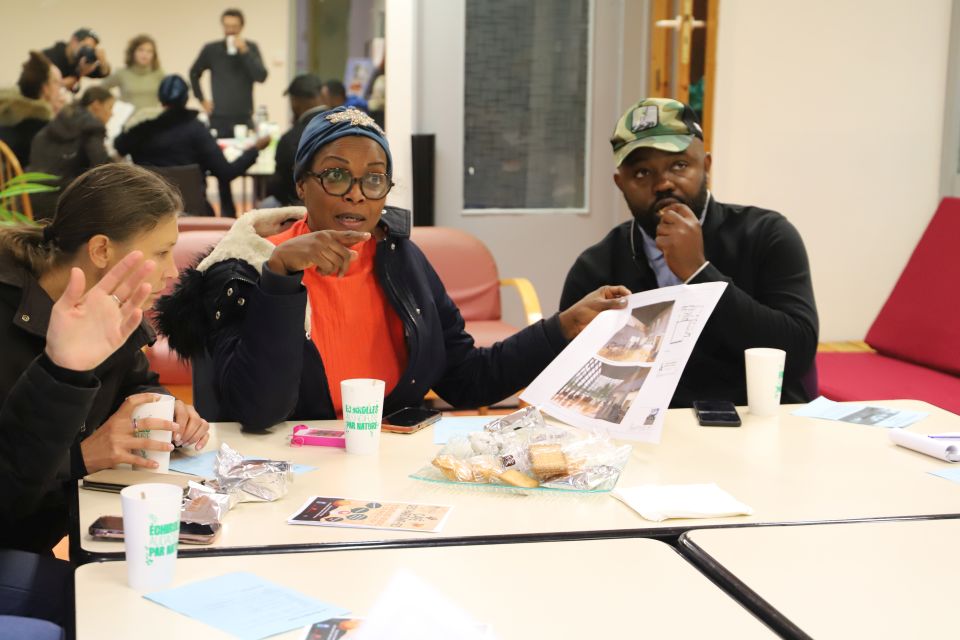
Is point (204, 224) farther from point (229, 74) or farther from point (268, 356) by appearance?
point (268, 356)

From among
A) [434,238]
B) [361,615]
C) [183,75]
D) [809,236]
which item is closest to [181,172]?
[183,75]

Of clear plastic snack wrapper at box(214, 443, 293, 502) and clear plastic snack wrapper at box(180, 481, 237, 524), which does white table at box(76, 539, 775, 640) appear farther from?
clear plastic snack wrapper at box(214, 443, 293, 502)

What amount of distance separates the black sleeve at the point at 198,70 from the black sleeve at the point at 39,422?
13.7ft

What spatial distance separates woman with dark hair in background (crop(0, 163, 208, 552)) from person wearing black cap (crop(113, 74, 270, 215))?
3.52m

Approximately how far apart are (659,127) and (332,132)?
0.78 metres

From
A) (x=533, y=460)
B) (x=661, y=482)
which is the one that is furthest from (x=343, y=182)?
(x=661, y=482)

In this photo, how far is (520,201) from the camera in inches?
220

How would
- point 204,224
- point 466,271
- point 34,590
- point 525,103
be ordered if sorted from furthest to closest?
point 525,103, point 204,224, point 466,271, point 34,590

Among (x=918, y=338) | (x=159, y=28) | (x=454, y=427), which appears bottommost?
(x=918, y=338)

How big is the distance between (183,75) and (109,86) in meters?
0.38

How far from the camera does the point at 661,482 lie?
1.47m

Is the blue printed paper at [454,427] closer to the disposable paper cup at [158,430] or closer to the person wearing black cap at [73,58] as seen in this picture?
the disposable paper cup at [158,430]

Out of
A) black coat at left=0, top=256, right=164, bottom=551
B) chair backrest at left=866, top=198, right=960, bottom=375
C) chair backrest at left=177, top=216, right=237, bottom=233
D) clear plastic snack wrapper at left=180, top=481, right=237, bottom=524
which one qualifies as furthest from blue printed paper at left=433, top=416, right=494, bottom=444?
chair backrest at left=177, top=216, right=237, bottom=233

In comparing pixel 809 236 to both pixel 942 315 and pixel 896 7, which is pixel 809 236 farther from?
pixel 942 315
